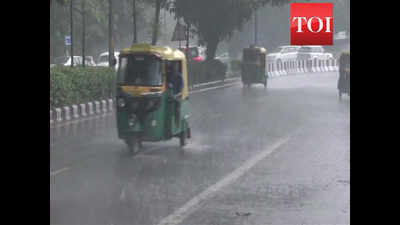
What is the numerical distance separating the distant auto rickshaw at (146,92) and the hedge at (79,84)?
23.7 feet

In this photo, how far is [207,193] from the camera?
11.0m

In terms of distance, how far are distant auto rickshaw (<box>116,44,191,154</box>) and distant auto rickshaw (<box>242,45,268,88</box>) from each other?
79.5ft

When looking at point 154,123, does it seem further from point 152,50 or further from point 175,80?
point 152,50

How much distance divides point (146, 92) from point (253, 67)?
24.8 metres

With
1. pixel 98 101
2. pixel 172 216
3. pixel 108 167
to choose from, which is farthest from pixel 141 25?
pixel 172 216

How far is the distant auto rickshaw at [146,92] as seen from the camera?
48.1 feet

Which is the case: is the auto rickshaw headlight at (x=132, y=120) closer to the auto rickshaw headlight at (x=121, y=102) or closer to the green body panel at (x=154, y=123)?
the green body panel at (x=154, y=123)

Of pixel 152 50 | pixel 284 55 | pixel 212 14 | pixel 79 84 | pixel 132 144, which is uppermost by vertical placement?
pixel 212 14

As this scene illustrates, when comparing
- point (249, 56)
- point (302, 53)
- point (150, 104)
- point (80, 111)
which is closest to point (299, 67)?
point (302, 53)
